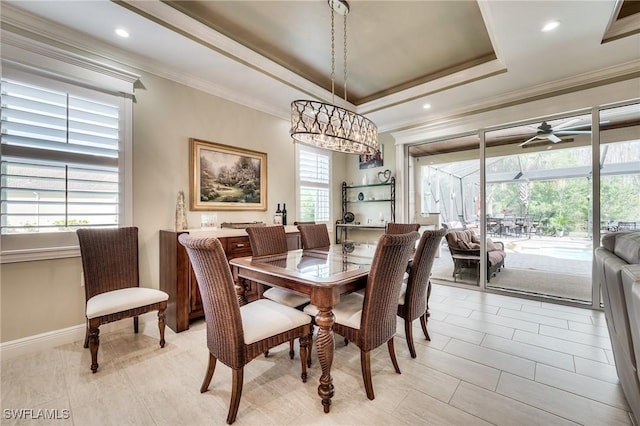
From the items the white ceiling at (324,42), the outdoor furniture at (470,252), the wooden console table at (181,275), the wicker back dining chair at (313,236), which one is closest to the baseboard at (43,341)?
the wooden console table at (181,275)

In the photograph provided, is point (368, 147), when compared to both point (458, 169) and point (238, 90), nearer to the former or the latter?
point (238, 90)

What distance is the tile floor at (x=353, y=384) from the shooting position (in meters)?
1.52

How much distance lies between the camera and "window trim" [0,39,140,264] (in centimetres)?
211

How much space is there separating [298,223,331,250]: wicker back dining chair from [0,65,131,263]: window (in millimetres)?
1828

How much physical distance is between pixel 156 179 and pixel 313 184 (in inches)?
100

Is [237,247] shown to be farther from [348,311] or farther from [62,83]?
[62,83]

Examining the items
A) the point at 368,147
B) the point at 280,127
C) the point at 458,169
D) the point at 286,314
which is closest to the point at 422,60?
the point at 368,147

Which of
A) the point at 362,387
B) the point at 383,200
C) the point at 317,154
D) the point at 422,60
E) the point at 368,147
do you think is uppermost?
the point at 422,60

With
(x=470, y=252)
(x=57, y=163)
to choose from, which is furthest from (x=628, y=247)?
(x=57, y=163)

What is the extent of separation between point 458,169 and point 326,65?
2.73 meters

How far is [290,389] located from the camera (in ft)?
5.74

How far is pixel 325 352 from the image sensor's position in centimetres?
159

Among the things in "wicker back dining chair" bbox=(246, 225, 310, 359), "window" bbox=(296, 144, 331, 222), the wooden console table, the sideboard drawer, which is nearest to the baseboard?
the wooden console table

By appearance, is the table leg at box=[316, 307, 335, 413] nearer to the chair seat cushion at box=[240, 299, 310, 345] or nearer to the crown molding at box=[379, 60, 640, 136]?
the chair seat cushion at box=[240, 299, 310, 345]
